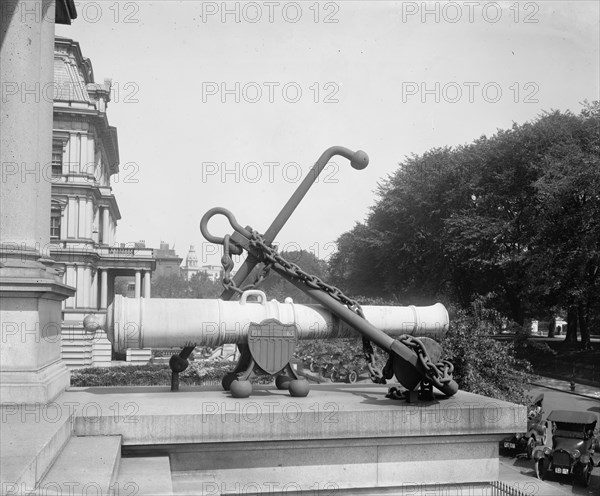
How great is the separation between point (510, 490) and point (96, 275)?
4780 cm

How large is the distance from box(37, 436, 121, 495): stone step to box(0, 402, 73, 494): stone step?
0.25 ft

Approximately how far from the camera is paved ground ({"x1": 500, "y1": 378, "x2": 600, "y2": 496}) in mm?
12102

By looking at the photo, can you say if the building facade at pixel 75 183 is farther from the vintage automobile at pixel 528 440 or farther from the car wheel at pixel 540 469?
the car wheel at pixel 540 469

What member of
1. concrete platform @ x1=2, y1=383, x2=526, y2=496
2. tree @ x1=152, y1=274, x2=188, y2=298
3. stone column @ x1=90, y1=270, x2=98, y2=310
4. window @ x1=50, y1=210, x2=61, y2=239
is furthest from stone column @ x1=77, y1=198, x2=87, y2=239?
tree @ x1=152, y1=274, x2=188, y2=298

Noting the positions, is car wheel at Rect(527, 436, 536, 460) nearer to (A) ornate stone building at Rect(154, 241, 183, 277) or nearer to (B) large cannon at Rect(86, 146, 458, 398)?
(B) large cannon at Rect(86, 146, 458, 398)

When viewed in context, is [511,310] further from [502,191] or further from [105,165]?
[105,165]

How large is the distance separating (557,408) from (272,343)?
19271mm

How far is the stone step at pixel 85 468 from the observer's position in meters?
5.04

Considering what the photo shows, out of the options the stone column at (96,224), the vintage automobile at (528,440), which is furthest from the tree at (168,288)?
the vintage automobile at (528,440)

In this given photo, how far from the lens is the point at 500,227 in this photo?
3781 cm

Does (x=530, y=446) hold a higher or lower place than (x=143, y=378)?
lower

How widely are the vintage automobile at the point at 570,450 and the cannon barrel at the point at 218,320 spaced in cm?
662

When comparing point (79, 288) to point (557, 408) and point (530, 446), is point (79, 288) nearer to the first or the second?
point (557, 408)

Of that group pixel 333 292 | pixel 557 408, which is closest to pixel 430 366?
pixel 333 292
